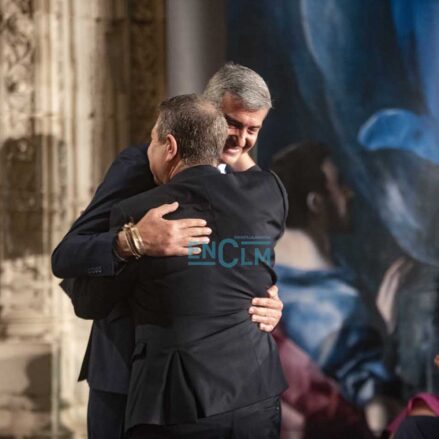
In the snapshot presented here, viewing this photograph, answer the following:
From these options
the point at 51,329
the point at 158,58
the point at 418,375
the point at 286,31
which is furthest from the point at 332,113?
the point at 51,329

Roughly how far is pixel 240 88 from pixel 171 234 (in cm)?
60

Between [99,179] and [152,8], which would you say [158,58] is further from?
[99,179]

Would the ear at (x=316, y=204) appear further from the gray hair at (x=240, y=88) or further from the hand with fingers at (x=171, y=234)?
the hand with fingers at (x=171, y=234)

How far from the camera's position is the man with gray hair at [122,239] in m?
2.23

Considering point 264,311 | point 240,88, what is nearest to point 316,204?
point 240,88

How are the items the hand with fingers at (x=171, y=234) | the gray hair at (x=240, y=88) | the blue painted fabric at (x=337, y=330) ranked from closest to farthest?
the hand with fingers at (x=171, y=234)
the gray hair at (x=240, y=88)
the blue painted fabric at (x=337, y=330)

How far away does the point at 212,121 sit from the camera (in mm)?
2301

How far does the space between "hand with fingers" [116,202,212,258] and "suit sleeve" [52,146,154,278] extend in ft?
0.32

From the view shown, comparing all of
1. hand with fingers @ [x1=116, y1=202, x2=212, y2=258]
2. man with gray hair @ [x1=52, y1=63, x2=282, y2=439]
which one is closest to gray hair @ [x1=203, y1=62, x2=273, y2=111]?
man with gray hair @ [x1=52, y1=63, x2=282, y2=439]

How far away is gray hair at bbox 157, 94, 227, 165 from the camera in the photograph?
90.3 inches

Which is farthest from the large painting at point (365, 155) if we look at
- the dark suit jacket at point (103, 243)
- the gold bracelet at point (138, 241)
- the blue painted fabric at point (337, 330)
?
the gold bracelet at point (138, 241)

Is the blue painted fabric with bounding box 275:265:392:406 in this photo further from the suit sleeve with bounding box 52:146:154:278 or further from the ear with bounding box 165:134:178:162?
the ear with bounding box 165:134:178:162

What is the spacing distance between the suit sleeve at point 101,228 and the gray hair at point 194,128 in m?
0.17

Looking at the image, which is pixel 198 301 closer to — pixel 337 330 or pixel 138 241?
pixel 138 241
